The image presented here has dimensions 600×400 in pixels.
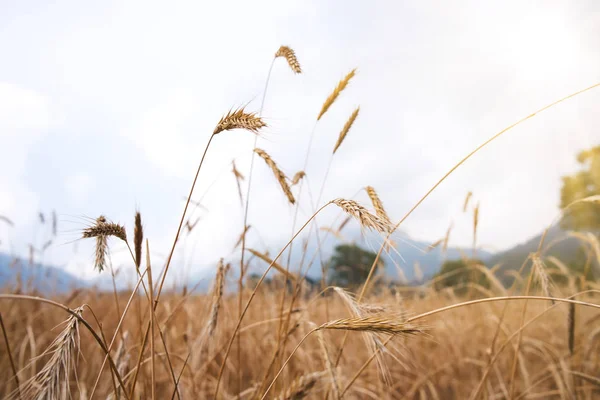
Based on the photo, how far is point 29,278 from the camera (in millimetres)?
5023

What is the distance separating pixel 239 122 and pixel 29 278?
517cm

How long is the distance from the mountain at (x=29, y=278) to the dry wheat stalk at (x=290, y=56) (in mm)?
4381

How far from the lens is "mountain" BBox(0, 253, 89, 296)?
5.02 metres

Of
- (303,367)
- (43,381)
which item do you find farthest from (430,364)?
(43,381)

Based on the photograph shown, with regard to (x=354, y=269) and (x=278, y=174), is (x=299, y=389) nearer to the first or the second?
(x=278, y=174)

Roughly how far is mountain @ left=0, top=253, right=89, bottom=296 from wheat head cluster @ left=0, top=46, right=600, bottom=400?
289 mm

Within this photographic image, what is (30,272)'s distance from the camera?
17.2ft

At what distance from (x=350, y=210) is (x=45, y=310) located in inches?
188

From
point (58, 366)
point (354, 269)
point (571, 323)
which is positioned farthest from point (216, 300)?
point (354, 269)

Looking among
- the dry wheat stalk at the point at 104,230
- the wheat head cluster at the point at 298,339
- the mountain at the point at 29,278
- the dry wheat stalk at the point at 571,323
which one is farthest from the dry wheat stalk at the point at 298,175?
the mountain at the point at 29,278

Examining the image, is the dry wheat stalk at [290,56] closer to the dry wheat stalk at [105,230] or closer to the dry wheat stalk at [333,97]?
the dry wheat stalk at [333,97]

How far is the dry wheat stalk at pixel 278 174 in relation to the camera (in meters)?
1.43

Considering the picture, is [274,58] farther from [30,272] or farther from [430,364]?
[30,272]

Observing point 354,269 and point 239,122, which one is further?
point 354,269
